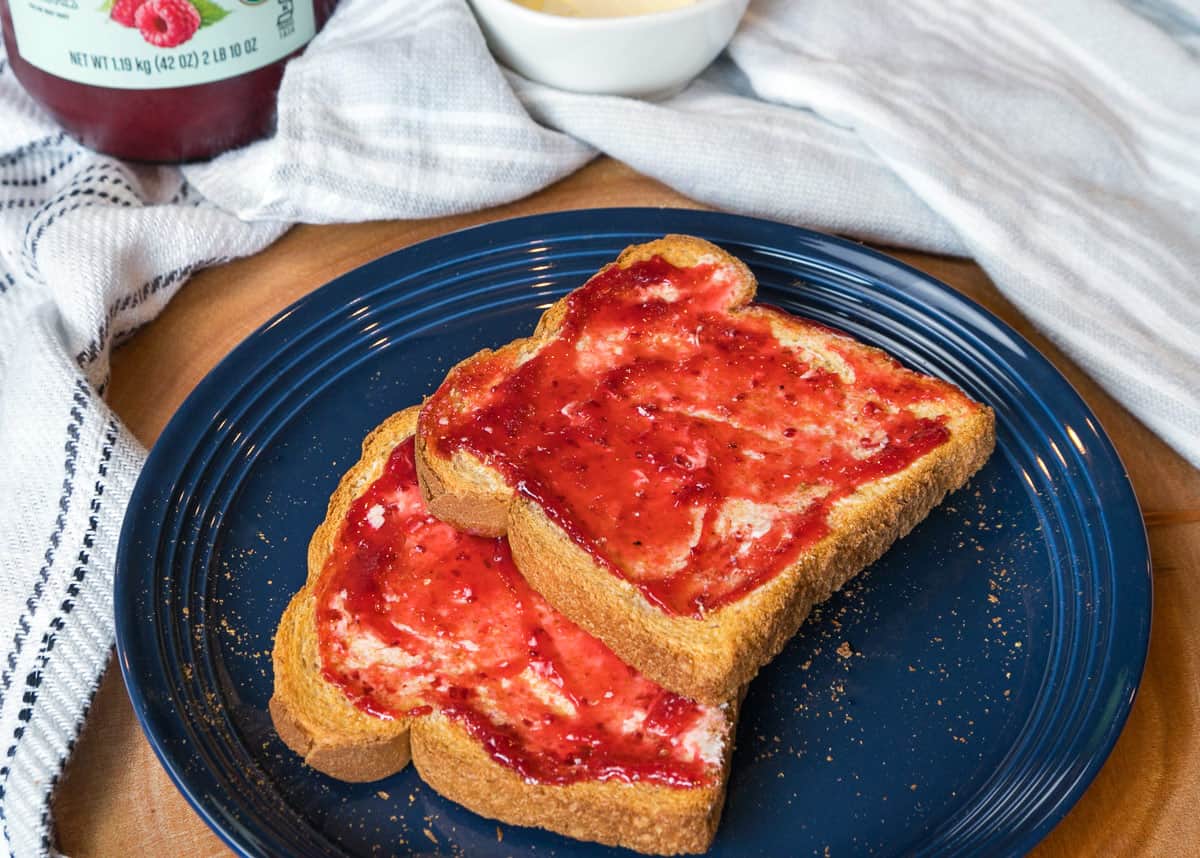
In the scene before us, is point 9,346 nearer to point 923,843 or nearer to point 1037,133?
point 923,843

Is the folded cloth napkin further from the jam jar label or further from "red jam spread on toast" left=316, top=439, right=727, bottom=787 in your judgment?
"red jam spread on toast" left=316, top=439, right=727, bottom=787

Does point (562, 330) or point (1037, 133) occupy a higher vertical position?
point (1037, 133)

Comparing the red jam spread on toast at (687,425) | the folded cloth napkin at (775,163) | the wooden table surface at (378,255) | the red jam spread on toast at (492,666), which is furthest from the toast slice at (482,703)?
the folded cloth napkin at (775,163)

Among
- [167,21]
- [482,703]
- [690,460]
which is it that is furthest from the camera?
[167,21]

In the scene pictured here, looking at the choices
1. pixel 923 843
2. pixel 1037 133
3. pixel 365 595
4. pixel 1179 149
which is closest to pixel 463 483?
pixel 365 595

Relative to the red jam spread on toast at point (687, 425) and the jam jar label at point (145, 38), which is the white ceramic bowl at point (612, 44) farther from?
the red jam spread on toast at point (687, 425)

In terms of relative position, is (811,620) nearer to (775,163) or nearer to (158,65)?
(775,163)

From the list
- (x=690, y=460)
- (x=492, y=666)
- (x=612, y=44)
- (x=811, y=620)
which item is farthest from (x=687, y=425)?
(x=612, y=44)
